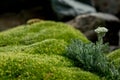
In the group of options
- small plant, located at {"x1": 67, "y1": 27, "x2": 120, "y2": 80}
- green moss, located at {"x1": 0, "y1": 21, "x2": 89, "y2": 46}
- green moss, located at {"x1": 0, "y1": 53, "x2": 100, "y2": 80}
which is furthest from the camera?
green moss, located at {"x1": 0, "y1": 21, "x2": 89, "y2": 46}

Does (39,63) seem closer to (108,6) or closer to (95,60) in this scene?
(95,60)

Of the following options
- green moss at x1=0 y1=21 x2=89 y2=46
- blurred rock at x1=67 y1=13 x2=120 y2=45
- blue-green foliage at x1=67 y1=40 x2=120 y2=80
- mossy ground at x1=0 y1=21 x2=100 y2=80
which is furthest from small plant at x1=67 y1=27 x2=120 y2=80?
blurred rock at x1=67 y1=13 x2=120 y2=45

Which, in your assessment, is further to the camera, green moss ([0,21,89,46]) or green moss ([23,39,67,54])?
green moss ([0,21,89,46])

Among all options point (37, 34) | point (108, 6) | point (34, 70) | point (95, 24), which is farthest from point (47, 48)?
point (108, 6)

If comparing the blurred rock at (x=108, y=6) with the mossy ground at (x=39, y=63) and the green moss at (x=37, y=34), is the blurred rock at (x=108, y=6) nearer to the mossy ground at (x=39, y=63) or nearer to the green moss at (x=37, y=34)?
the green moss at (x=37, y=34)

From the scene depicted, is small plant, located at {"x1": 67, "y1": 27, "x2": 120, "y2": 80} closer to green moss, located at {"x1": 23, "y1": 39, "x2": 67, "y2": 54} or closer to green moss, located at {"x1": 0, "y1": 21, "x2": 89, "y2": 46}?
green moss, located at {"x1": 23, "y1": 39, "x2": 67, "y2": 54}
